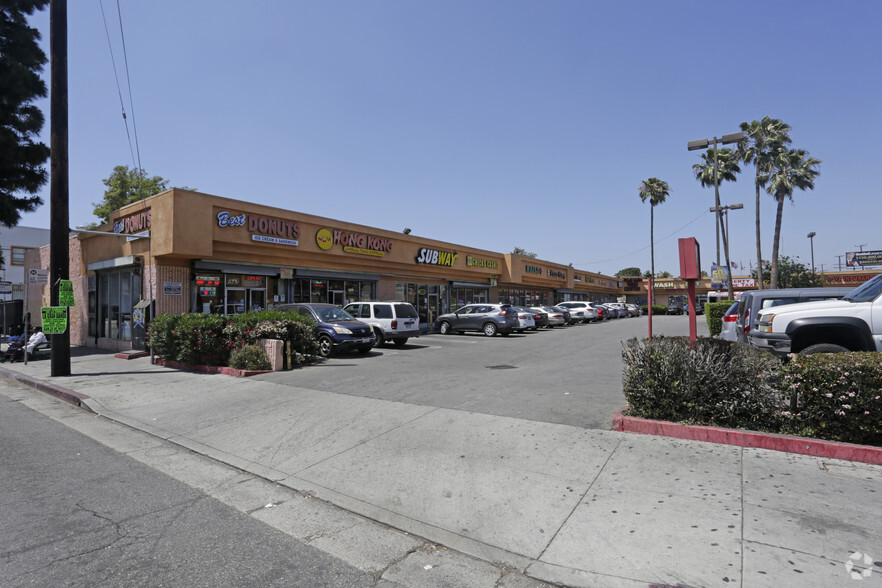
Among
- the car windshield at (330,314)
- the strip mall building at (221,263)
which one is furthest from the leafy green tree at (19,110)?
the car windshield at (330,314)

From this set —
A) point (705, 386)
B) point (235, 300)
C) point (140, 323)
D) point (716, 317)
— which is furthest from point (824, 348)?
point (140, 323)

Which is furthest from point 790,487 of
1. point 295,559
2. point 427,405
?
point 427,405

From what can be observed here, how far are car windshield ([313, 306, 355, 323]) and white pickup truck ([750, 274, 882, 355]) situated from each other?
36.9ft

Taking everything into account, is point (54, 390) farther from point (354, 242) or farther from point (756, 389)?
point (354, 242)

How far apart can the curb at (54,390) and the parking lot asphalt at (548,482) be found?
13.6 inches

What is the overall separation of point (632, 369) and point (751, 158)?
107 ft

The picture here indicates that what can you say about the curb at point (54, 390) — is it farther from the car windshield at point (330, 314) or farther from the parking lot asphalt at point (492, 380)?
the car windshield at point (330, 314)

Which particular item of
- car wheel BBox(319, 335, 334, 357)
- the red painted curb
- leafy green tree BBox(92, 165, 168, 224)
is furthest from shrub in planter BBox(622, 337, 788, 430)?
leafy green tree BBox(92, 165, 168, 224)

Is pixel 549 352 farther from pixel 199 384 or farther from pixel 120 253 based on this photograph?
pixel 120 253

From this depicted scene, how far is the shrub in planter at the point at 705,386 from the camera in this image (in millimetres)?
5281

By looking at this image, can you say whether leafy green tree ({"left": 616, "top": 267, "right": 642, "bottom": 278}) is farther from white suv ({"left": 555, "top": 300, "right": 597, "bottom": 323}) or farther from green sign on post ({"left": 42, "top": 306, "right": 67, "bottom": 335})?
green sign on post ({"left": 42, "top": 306, "right": 67, "bottom": 335})

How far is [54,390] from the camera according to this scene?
10.0 metres

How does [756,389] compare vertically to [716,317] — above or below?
below

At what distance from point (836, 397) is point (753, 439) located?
885mm
